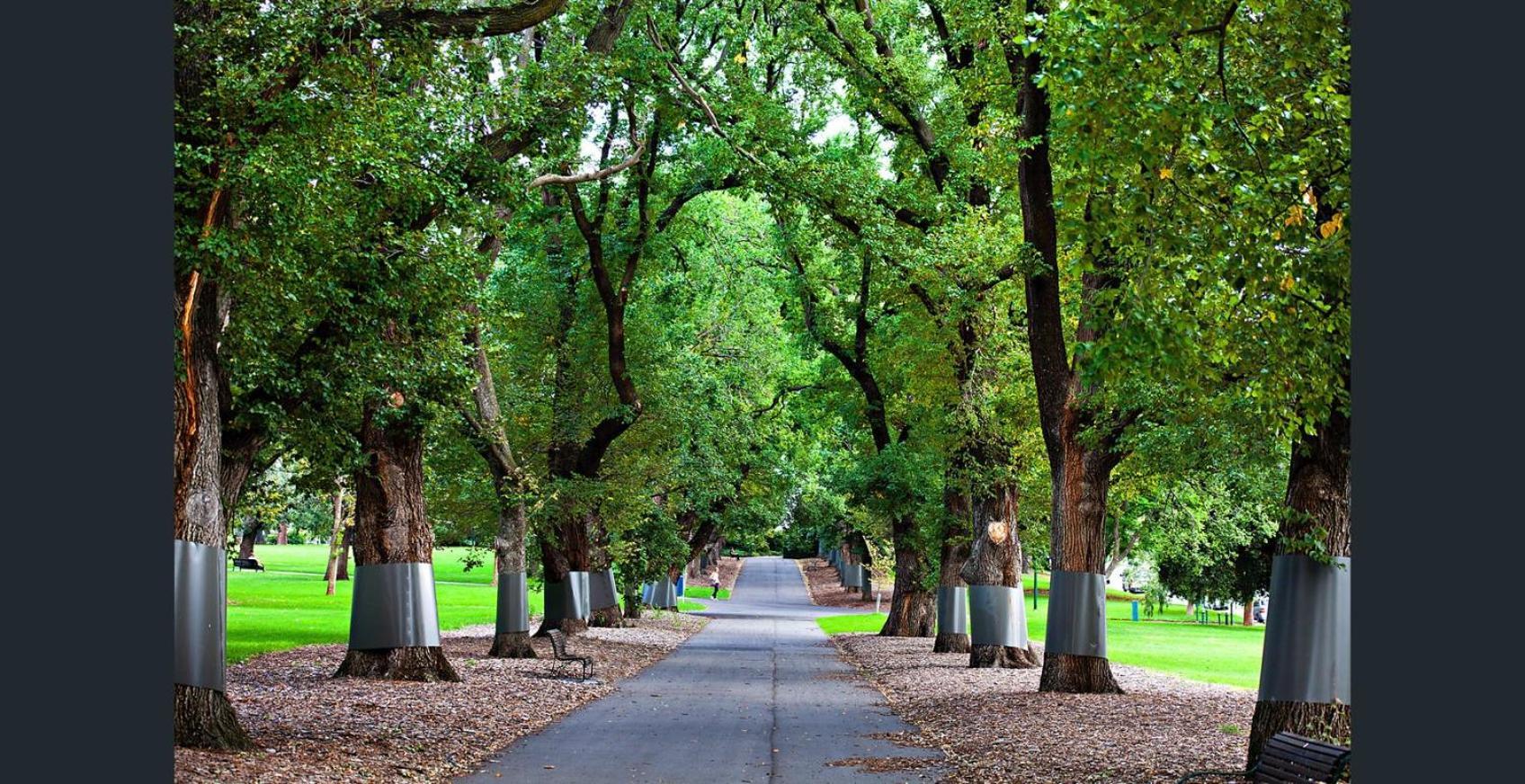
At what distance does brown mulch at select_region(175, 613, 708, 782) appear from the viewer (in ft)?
36.9

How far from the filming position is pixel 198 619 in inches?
454

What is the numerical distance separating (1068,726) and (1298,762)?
20.1 ft

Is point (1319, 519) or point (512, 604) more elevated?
point (1319, 519)

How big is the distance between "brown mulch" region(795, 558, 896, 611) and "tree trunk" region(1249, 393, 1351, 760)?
106ft

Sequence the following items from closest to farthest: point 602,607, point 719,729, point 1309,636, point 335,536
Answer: point 1309,636 → point 719,729 → point 602,607 → point 335,536

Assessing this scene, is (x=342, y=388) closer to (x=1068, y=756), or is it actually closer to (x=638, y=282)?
(x=1068, y=756)

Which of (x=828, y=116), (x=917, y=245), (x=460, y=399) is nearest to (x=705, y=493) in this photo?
(x=828, y=116)

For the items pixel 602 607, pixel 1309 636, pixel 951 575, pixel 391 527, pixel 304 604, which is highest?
pixel 391 527

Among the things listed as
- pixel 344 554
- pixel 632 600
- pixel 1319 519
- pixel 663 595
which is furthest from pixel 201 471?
pixel 344 554

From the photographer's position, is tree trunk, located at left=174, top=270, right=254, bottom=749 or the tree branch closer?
tree trunk, located at left=174, top=270, right=254, bottom=749

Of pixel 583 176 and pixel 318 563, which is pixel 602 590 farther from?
pixel 318 563

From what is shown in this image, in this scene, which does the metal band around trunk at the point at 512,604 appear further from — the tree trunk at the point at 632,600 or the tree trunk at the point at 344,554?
the tree trunk at the point at 344,554

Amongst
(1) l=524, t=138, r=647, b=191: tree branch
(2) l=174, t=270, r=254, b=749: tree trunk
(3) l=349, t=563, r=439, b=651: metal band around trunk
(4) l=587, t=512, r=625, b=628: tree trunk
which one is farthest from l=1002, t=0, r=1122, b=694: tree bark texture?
(4) l=587, t=512, r=625, b=628: tree trunk

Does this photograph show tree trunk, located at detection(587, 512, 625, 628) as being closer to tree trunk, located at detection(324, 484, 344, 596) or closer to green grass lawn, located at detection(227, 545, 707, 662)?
green grass lawn, located at detection(227, 545, 707, 662)
